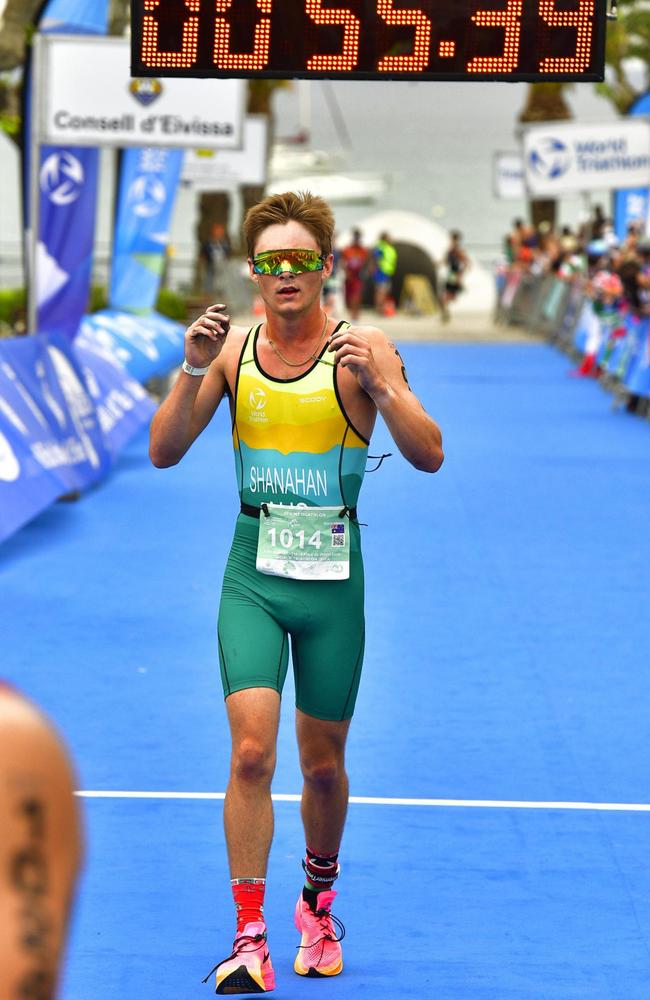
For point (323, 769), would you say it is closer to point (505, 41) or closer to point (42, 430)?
point (505, 41)

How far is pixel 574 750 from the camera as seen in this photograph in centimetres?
698

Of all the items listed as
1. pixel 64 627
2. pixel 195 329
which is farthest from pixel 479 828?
pixel 64 627

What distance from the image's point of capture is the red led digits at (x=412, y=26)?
Answer: 6.75m

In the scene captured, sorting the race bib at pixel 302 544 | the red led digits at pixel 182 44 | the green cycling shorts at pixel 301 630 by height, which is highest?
the red led digits at pixel 182 44

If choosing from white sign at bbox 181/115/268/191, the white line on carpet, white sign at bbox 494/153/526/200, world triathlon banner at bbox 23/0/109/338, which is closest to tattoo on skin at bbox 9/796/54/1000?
the white line on carpet

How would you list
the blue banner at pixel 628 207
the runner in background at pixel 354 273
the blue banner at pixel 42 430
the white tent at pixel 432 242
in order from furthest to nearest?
the white tent at pixel 432 242 < the runner in background at pixel 354 273 < the blue banner at pixel 628 207 < the blue banner at pixel 42 430

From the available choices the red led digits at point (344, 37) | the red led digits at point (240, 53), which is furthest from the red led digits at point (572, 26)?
the red led digits at point (240, 53)

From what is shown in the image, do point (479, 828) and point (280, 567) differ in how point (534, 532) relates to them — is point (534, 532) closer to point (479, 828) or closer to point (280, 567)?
point (479, 828)

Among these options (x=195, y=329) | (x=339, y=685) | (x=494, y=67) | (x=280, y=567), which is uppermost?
(x=494, y=67)

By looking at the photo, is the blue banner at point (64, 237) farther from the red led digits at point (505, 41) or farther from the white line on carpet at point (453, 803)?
the white line on carpet at point (453, 803)

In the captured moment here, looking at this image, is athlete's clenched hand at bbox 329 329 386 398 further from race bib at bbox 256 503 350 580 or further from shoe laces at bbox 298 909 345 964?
shoe laces at bbox 298 909 345 964

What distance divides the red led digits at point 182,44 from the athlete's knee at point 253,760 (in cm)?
326

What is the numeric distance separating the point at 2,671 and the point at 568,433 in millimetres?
11989

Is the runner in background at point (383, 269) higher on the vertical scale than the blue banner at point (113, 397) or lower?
lower
